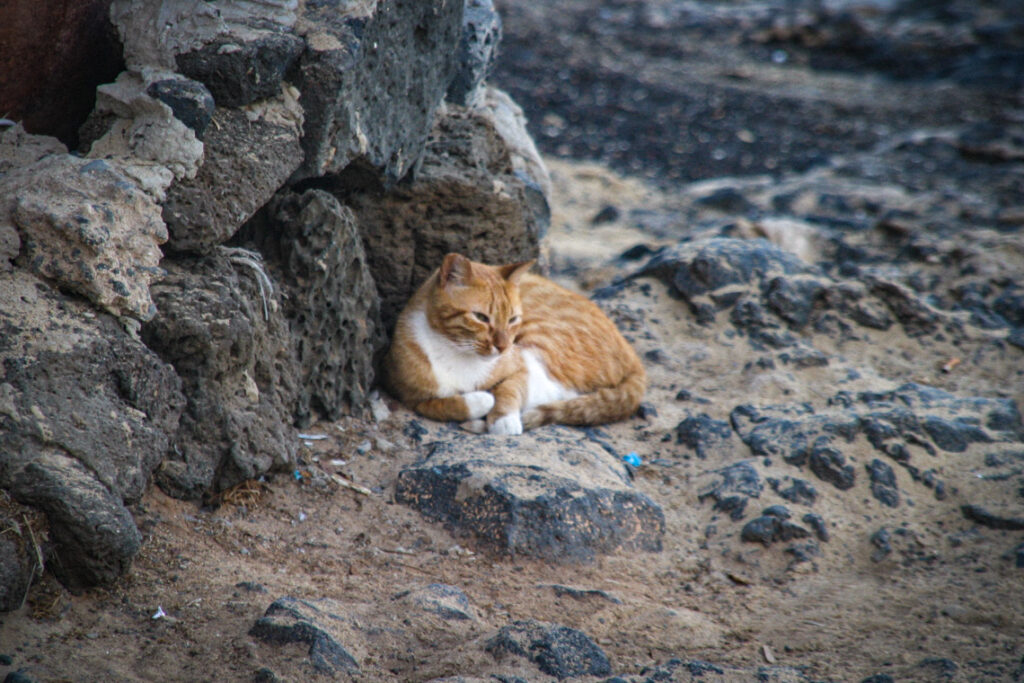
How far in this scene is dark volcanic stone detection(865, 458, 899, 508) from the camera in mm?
4145

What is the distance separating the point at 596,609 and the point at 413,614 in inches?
29.2

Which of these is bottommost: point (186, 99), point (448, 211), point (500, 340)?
point (500, 340)

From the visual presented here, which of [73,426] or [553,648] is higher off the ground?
[73,426]

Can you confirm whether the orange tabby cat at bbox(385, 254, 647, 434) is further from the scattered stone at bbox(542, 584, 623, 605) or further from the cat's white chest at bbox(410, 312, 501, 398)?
the scattered stone at bbox(542, 584, 623, 605)

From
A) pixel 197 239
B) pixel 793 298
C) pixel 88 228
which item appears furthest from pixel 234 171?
pixel 793 298

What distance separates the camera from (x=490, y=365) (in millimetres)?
4629

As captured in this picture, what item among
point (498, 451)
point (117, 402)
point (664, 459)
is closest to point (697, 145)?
point (664, 459)

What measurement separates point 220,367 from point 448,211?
1905 mm

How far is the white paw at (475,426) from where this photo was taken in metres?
4.36

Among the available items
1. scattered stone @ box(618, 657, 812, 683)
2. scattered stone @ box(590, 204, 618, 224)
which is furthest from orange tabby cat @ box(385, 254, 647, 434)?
scattered stone @ box(590, 204, 618, 224)

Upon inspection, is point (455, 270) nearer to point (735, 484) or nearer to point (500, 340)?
point (500, 340)

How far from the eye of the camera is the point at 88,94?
10.4 ft

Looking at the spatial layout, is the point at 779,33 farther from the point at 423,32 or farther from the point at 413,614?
the point at 413,614

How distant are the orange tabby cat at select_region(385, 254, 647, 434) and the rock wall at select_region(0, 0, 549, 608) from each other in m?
0.27
